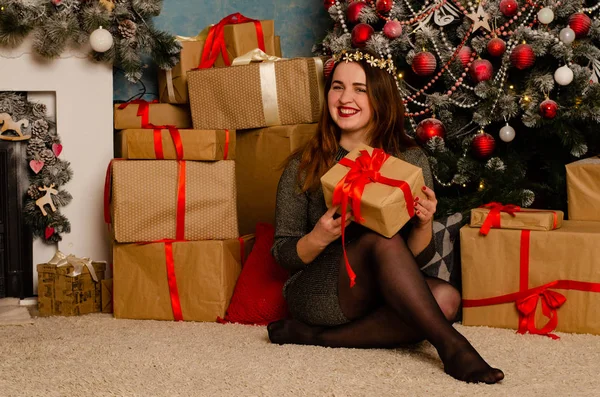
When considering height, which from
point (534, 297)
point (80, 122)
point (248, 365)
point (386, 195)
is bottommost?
point (248, 365)

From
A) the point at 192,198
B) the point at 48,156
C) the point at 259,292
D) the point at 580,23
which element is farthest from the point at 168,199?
the point at 580,23

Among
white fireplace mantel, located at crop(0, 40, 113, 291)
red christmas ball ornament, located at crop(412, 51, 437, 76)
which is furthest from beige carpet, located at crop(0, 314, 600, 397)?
red christmas ball ornament, located at crop(412, 51, 437, 76)

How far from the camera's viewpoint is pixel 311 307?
7.08 feet

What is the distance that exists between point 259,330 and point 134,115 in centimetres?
106

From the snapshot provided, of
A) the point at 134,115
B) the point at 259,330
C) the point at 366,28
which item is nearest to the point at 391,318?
the point at 259,330

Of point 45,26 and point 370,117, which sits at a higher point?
point 45,26

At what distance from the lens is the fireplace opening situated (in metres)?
2.99

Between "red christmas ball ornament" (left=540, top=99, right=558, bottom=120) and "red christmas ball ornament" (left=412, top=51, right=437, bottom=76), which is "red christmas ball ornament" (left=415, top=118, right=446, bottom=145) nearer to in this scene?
"red christmas ball ornament" (left=412, top=51, right=437, bottom=76)

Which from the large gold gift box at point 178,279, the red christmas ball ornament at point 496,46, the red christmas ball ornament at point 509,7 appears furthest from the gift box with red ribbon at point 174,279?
the red christmas ball ornament at point 509,7

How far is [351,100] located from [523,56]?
2.47 ft

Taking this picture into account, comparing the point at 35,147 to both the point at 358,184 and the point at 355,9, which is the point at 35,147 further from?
the point at 358,184

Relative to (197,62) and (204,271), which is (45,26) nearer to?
(197,62)

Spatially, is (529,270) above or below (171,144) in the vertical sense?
below

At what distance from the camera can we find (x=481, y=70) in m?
2.71
